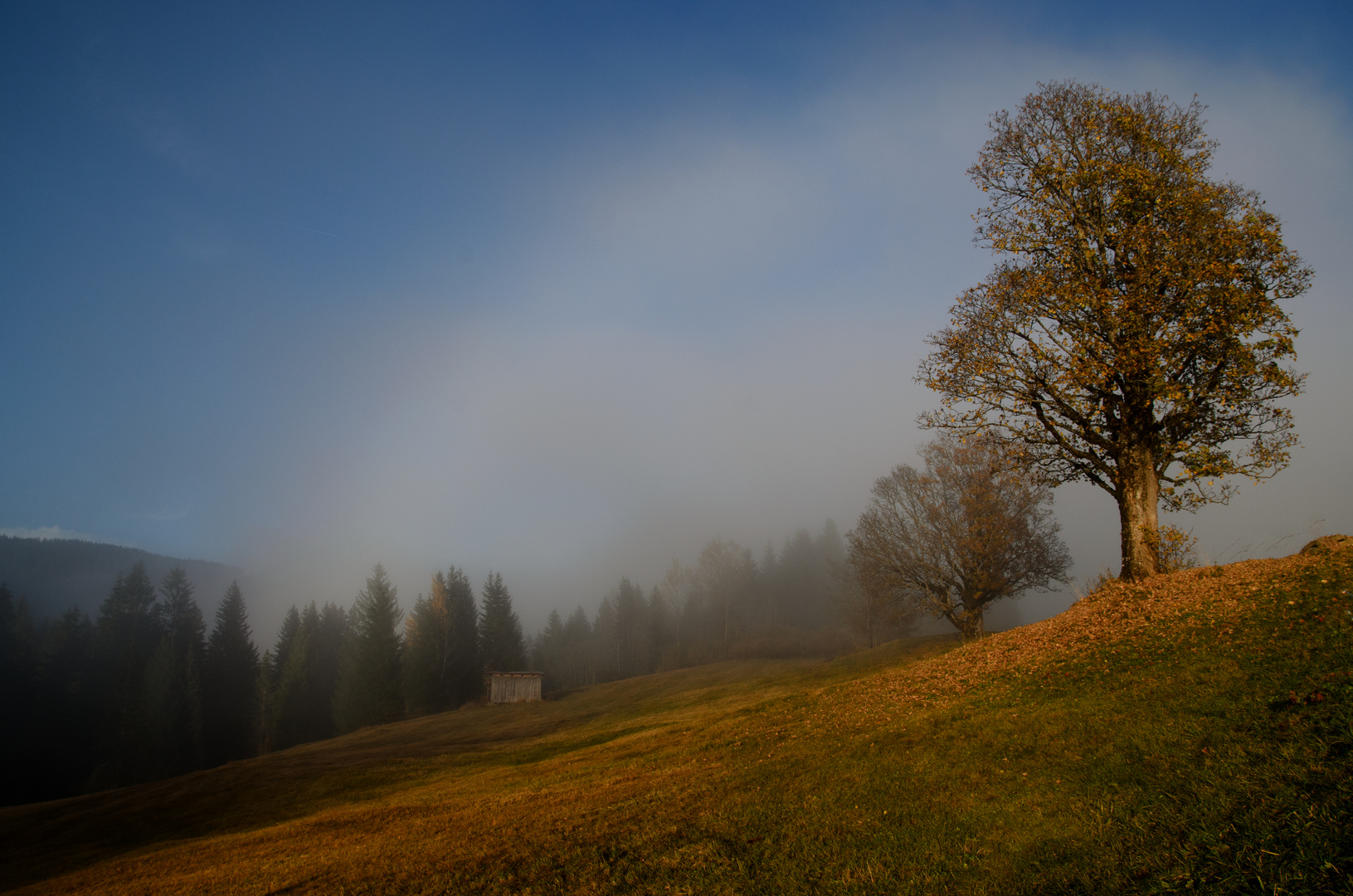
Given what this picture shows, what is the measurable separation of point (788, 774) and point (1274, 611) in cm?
943

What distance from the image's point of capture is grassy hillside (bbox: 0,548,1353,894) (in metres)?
6.21

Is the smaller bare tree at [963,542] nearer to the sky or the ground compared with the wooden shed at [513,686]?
nearer to the sky

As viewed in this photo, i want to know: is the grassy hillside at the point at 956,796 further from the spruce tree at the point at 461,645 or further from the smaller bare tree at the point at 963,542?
the spruce tree at the point at 461,645

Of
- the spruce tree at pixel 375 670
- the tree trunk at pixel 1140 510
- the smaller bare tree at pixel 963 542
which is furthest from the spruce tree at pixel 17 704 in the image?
the tree trunk at pixel 1140 510

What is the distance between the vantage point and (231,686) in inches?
2938

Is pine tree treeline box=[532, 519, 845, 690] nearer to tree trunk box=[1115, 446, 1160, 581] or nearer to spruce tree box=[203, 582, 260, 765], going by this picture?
spruce tree box=[203, 582, 260, 765]

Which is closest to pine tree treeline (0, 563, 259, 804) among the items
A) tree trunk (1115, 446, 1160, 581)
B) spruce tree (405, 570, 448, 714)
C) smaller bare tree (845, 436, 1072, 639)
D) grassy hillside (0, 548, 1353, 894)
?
spruce tree (405, 570, 448, 714)

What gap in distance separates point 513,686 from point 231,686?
41187 mm

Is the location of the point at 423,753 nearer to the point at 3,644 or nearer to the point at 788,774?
the point at 788,774

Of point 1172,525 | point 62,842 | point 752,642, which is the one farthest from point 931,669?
point 752,642

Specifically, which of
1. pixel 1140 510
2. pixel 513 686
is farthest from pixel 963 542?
pixel 513 686

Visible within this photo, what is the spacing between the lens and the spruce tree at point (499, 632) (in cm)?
7800

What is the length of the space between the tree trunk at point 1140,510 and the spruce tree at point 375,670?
235 ft

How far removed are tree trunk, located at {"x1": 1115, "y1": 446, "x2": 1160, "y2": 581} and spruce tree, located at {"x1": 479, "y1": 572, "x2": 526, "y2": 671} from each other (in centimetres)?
7354
